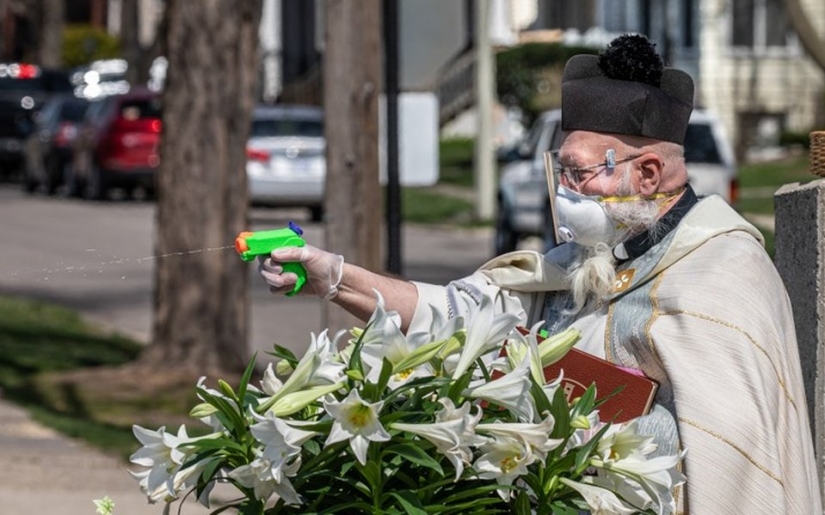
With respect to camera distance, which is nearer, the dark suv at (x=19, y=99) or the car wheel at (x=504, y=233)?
the car wheel at (x=504, y=233)

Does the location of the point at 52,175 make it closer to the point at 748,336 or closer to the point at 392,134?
the point at 392,134

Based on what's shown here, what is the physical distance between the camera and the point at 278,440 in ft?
9.48

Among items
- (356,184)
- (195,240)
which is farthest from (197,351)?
(356,184)

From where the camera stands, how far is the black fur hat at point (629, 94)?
11.7ft

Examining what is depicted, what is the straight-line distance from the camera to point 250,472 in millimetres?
2926

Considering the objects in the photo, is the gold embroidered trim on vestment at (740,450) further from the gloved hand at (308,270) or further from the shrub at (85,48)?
the shrub at (85,48)

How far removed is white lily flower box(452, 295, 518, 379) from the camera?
9.97ft

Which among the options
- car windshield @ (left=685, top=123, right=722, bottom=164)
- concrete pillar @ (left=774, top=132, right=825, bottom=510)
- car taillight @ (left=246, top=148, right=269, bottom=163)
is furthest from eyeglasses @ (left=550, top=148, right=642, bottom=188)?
car taillight @ (left=246, top=148, right=269, bottom=163)

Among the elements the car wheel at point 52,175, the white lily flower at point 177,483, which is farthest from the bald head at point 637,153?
the car wheel at point 52,175

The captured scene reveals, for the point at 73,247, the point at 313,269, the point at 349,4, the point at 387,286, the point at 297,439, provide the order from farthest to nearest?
the point at 73,247
the point at 349,4
the point at 387,286
the point at 313,269
the point at 297,439

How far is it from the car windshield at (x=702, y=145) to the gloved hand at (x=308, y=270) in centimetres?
1358

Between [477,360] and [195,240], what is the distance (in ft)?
25.9

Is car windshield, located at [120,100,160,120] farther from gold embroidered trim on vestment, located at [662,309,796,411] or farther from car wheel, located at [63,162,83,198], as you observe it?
gold embroidered trim on vestment, located at [662,309,796,411]

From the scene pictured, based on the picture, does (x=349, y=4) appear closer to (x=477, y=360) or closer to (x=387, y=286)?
(x=387, y=286)
